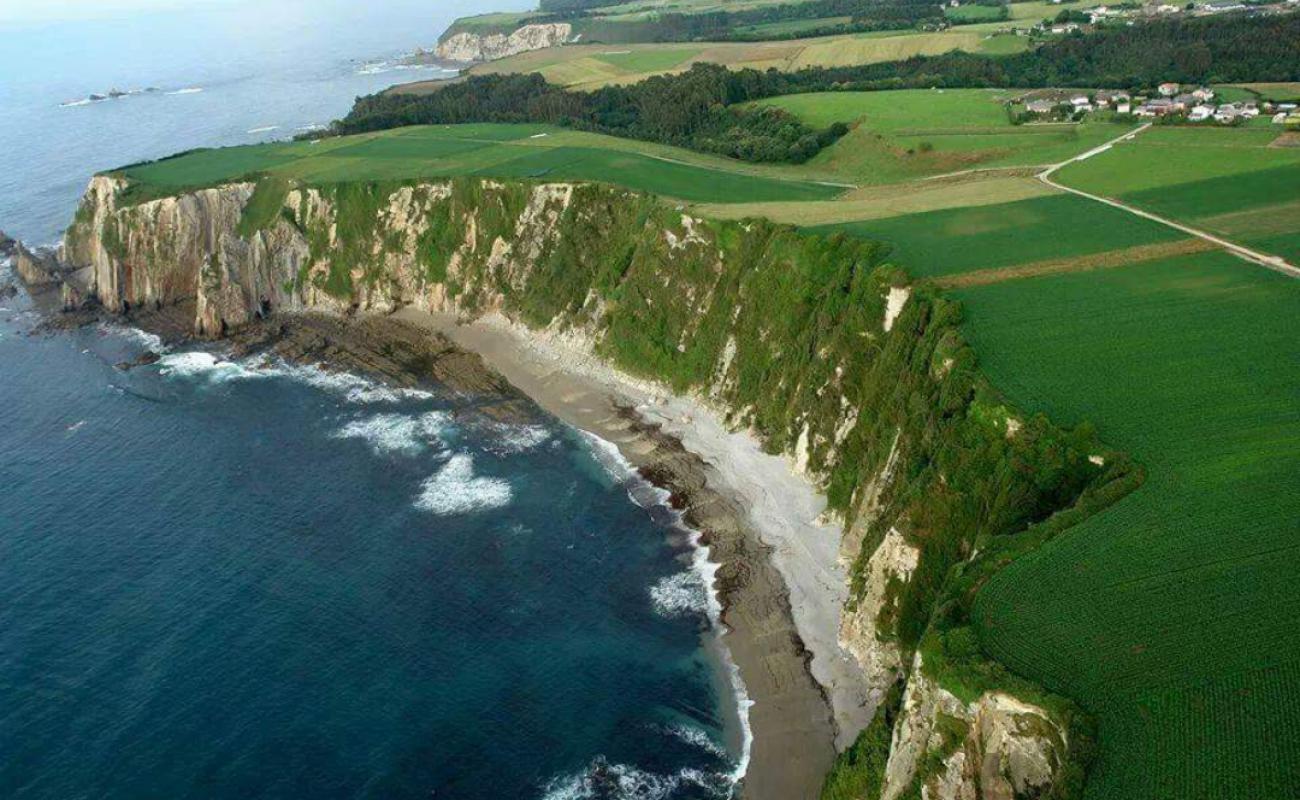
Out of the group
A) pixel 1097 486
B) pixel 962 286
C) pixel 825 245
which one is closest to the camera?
pixel 1097 486

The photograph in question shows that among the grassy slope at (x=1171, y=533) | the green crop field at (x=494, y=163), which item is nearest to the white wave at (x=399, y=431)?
the green crop field at (x=494, y=163)

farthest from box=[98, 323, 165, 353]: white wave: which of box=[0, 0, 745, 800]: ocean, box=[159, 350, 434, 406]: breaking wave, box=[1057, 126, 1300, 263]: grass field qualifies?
box=[1057, 126, 1300, 263]: grass field

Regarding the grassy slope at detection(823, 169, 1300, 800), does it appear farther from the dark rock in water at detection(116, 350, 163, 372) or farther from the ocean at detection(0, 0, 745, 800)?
the dark rock in water at detection(116, 350, 163, 372)

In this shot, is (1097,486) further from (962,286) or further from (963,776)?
(962,286)

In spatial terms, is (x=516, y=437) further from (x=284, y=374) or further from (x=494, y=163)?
(x=494, y=163)

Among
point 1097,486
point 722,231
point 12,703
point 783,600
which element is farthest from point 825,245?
point 12,703
